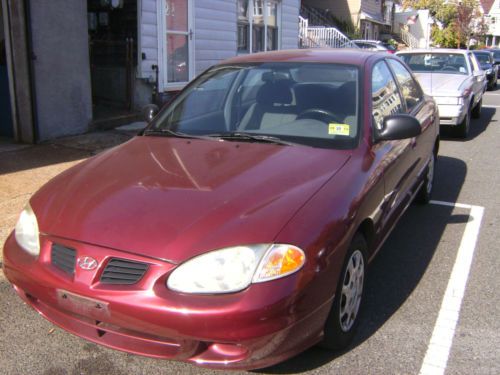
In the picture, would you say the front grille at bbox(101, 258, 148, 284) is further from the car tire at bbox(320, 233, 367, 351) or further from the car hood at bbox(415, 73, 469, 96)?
the car hood at bbox(415, 73, 469, 96)

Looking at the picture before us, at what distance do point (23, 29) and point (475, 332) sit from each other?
6397mm

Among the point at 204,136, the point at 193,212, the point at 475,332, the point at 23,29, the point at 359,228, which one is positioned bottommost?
the point at 475,332

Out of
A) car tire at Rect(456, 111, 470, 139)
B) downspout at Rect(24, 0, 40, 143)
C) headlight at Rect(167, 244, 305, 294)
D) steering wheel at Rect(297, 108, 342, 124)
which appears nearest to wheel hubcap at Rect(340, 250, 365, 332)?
headlight at Rect(167, 244, 305, 294)

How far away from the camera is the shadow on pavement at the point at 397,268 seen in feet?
9.38

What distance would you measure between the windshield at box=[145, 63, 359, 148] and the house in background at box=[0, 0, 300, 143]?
12.8 feet

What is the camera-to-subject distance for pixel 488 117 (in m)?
12.5

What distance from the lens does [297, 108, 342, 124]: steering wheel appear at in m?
3.54

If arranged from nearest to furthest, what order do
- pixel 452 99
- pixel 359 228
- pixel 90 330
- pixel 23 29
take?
pixel 90 330, pixel 359 228, pixel 23 29, pixel 452 99

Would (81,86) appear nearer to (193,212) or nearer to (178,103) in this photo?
(178,103)

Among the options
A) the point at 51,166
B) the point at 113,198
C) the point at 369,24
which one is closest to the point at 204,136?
the point at 113,198

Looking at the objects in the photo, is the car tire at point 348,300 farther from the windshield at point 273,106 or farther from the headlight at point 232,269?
the windshield at point 273,106

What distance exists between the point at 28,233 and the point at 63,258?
15.3 inches

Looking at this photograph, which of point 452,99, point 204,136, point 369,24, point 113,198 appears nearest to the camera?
point 113,198

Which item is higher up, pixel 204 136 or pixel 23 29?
pixel 23 29
